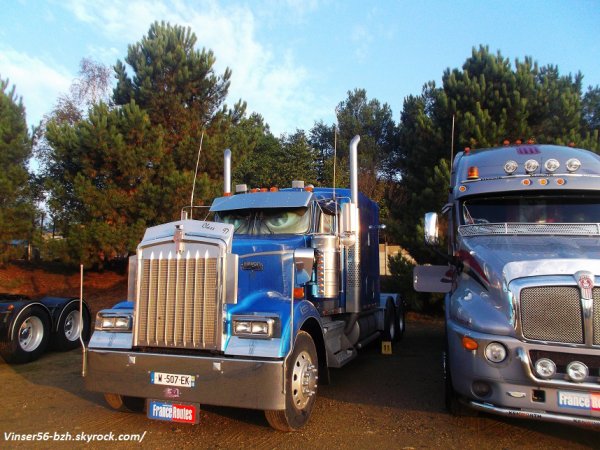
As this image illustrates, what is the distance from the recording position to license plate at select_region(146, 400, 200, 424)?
4.47 m

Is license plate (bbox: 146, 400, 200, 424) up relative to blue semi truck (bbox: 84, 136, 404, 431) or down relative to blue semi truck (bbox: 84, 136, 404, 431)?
down

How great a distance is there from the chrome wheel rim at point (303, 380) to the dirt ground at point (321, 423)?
366 mm

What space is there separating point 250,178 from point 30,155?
Answer: 1490cm

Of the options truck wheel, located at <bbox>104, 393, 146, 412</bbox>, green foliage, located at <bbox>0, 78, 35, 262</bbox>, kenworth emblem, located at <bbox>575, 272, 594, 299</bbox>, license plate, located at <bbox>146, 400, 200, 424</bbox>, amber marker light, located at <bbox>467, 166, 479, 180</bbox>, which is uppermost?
green foliage, located at <bbox>0, 78, 35, 262</bbox>

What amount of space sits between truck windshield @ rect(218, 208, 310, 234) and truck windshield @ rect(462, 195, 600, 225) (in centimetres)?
211

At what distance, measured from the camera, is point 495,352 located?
4.16 m

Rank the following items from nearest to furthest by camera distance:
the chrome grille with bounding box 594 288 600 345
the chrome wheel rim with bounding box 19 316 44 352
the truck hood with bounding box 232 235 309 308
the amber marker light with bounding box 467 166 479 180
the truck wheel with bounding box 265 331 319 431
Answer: the chrome grille with bounding box 594 288 600 345 → the truck wheel with bounding box 265 331 319 431 → the truck hood with bounding box 232 235 309 308 → the amber marker light with bounding box 467 166 479 180 → the chrome wheel rim with bounding box 19 316 44 352

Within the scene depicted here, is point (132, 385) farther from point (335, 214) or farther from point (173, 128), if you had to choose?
point (173, 128)

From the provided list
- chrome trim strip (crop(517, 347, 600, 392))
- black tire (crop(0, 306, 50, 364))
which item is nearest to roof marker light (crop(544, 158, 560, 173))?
chrome trim strip (crop(517, 347, 600, 392))

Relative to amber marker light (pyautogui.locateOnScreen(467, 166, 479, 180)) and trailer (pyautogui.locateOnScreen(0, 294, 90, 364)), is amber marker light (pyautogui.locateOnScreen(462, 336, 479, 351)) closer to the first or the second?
amber marker light (pyautogui.locateOnScreen(467, 166, 479, 180))

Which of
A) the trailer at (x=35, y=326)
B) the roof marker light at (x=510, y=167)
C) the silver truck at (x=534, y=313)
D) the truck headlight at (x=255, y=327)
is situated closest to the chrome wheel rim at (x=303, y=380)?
the truck headlight at (x=255, y=327)

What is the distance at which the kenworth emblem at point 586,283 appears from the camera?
4008 millimetres

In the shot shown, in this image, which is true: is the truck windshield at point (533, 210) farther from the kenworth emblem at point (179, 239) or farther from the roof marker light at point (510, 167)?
the kenworth emblem at point (179, 239)

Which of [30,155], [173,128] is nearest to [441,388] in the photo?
[173,128]
